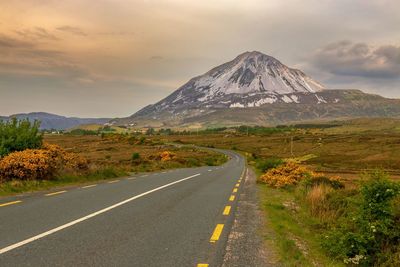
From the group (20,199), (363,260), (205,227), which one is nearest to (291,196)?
(205,227)

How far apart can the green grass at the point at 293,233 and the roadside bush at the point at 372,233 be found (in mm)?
386

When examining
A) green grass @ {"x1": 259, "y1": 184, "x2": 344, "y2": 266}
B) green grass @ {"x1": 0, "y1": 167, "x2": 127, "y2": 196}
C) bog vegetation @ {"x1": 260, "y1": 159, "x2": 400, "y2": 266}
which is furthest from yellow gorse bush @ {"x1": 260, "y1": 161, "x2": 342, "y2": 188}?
green grass @ {"x1": 0, "y1": 167, "x2": 127, "y2": 196}

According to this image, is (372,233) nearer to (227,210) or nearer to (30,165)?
(227,210)

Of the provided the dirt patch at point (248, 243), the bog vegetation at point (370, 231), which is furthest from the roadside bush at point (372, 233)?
the dirt patch at point (248, 243)

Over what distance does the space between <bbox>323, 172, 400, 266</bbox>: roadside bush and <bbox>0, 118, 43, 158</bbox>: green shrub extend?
662 inches

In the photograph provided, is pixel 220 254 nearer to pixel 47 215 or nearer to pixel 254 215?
pixel 254 215

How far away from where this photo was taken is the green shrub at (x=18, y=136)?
65.4ft

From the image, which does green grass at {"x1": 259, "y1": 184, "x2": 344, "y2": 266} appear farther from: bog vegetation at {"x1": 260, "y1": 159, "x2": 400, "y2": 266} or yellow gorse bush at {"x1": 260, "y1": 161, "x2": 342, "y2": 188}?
yellow gorse bush at {"x1": 260, "y1": 161, "x2": 342, "y2": 188}

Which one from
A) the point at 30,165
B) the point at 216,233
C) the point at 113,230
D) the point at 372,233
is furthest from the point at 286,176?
the point at 113,230

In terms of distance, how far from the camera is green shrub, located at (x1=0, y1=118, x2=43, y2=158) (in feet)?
65.4

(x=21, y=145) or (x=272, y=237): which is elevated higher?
(x=21, y=145)

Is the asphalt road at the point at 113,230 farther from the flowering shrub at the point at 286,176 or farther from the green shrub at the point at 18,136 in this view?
the green shrub at the point at 18,136

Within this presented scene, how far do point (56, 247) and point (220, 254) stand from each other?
2991 millimetres

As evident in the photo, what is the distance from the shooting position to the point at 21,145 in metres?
20.6
